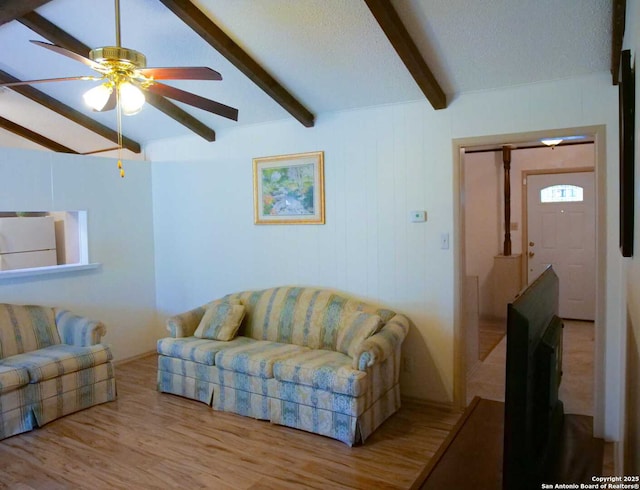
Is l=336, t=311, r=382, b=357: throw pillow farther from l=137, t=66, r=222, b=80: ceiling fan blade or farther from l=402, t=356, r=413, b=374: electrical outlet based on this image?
l=137, t=66, r=222, b=80: ceiling fan blade

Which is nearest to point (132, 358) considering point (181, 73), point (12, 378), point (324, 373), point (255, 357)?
point (12, 378)

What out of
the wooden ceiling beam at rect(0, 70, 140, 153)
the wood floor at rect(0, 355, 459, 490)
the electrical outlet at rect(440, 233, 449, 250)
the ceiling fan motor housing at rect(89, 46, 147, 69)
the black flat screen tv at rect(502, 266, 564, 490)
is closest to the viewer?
the black flat screen tv at rect(502, 266, 564, 490)

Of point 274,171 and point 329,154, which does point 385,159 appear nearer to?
point 329,154

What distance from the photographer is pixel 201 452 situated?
3.17 meters

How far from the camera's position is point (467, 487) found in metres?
1.34

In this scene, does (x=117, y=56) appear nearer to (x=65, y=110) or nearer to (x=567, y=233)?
(x=65, y=110)

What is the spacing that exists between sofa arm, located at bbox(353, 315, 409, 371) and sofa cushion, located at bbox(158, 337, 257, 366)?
4.05ft

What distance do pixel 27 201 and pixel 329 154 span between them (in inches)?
106

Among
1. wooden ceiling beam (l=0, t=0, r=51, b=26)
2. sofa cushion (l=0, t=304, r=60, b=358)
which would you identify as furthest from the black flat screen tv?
sofa cushion (l=0, t=304, r=60, b=358)

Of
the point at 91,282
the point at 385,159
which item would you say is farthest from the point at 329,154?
the point at 91,282

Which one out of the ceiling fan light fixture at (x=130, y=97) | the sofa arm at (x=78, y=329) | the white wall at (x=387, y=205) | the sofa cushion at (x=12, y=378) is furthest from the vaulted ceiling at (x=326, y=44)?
the sofa cushion at (x=12, y=378)

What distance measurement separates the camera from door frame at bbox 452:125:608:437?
3.14 m

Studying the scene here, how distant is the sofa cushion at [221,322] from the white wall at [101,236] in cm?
129

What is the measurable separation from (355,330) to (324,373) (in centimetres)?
48
